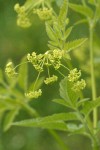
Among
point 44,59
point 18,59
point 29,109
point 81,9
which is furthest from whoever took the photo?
point 18,59

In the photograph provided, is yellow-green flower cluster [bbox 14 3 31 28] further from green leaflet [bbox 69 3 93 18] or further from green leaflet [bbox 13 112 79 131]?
green leaflet [bbox 13 112 79 131]

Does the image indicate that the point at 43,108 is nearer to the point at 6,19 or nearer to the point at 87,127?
the point at 6,19

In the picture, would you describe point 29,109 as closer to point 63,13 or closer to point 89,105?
point 89,105

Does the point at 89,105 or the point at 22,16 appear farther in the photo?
the point at 22,16

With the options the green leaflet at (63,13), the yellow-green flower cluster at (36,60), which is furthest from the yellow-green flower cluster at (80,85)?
the green leaflet at (63,13)

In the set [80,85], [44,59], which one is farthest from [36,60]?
[80,85]

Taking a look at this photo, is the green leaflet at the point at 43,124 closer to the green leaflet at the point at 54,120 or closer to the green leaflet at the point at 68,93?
the green leaflet at the point at 54,120
